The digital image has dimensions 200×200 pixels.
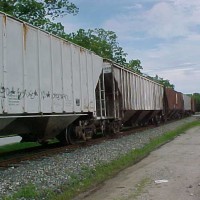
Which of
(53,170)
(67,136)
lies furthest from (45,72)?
(67,136)

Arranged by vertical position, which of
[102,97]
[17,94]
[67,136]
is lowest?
[67,136]

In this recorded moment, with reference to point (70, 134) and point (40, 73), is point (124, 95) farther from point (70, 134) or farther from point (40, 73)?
point (40, 73)

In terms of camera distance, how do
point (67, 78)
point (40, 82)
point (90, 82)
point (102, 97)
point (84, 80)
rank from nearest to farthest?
point (40, 82), point (67, 78), point (84, 80), point (90, 82), point (102, 97)

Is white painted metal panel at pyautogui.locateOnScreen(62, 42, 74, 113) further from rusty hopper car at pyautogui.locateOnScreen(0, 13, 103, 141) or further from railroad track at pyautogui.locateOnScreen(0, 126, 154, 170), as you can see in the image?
railroad track at pyautogui.locateOnScreen(0, 126, 154, 170)

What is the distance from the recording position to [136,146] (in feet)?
48.1

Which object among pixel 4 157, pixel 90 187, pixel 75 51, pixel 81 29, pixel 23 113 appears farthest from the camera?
→ pixel 81 29

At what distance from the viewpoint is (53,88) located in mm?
12438

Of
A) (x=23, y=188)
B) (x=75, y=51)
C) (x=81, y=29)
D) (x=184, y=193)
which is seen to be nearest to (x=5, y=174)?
(x=23, y=188)

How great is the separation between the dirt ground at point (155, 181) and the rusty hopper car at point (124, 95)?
6953 millimetres

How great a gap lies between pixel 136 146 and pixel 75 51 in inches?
168

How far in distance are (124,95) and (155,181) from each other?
42.0ft

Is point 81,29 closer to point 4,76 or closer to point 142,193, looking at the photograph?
point 4,76

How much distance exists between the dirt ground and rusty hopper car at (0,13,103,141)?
10.9 ft

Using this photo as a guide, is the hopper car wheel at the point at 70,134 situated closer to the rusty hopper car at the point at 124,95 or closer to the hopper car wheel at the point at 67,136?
the hopper car wheel at the point at 67,136
